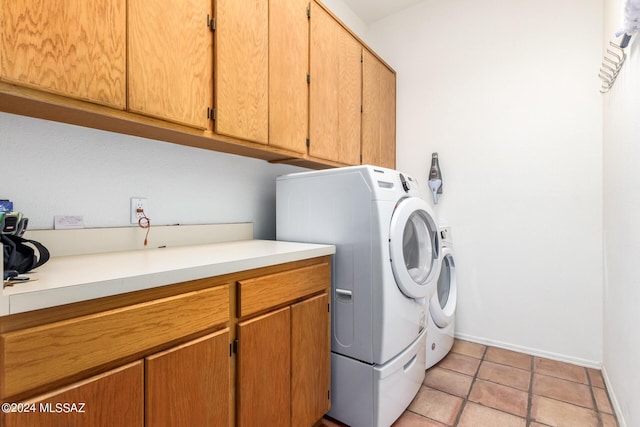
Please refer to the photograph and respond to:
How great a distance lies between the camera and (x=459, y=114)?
2.68 metres

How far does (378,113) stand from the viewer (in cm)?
269

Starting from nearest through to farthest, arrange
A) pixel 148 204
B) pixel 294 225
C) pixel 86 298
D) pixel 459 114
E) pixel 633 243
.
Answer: pixel 86 298, pixel 633 243, pixel 148 204, pixel 294 225, pixel 459 114

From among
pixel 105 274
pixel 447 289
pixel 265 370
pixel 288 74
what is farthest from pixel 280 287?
pixel 447 289

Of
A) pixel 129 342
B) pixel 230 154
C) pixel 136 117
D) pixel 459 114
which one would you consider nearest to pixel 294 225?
pixel 230 154

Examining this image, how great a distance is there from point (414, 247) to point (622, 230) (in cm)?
103

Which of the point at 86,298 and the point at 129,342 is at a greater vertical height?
the point at 86,298

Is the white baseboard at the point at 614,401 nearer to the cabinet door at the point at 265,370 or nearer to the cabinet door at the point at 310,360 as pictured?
the cabinet door at the point at 310,360

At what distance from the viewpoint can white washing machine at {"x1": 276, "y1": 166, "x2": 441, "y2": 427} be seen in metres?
1.48

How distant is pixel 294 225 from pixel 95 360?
1.17 metres

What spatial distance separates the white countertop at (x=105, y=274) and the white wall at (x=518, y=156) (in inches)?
75.4

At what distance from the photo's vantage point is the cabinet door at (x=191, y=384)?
0.88 meters

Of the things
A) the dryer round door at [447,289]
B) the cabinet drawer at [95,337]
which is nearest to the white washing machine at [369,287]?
the dryer round door at [447,289]

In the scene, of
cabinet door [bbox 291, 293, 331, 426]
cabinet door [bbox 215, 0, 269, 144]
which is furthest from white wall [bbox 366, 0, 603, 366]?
cabinet door [bbox 215, 0, 269, 144]

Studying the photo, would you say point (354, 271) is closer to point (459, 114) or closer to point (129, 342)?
point (129, 342)
